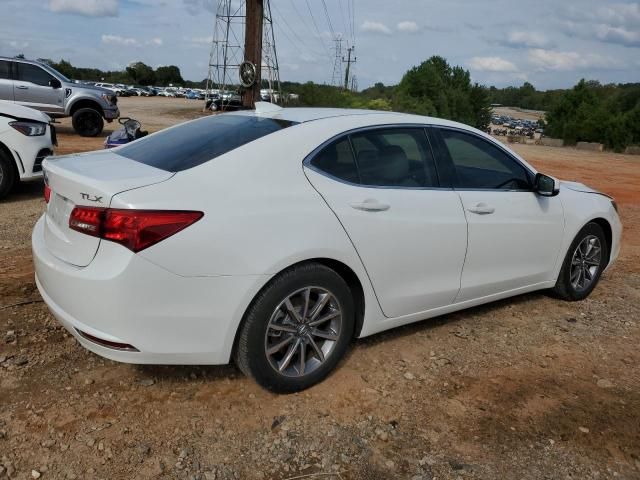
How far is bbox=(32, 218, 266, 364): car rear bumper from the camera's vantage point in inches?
103

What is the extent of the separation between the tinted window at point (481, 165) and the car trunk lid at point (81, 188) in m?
1.98

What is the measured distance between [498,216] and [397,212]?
0.98 m

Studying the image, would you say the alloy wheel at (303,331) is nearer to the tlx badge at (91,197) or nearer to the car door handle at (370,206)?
the car door handle at (370,206)

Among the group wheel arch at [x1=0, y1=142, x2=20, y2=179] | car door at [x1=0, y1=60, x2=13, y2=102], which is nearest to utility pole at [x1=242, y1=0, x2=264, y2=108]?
wheel arch at [x1=0, y1=142, x2=20, y2=179]

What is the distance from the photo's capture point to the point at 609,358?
3.93m

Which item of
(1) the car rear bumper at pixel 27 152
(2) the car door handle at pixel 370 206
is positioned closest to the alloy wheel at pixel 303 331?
(2) the car door handle at pixel 370 206

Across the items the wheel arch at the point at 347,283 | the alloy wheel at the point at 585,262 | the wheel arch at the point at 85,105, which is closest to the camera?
the wheel arch at the point at 347,283

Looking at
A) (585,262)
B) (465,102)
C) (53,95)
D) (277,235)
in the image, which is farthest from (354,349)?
(465,102)

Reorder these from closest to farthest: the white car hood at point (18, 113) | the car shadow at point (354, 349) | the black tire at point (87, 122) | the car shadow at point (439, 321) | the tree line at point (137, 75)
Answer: the car shadow at point (354, 349), the car shadow at point (439, 321), the white car hood at point (18, 113), the black tire at point (87, 122), the tree line at point (137, 75)

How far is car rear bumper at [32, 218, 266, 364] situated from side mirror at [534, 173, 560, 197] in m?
2.46

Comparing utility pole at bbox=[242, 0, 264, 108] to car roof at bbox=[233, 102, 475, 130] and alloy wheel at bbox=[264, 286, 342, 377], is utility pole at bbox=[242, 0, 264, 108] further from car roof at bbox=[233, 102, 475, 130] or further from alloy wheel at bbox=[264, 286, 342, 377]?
alloy wheel at bbox=[264, 286, 342, 377]

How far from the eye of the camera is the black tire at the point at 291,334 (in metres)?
2.88

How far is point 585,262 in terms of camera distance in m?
4.90

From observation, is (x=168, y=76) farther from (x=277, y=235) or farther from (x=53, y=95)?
(x=277, y=235)
